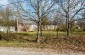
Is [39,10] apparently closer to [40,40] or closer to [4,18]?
[40,40]

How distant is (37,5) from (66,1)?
13.2ft

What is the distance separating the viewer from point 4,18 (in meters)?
25.9

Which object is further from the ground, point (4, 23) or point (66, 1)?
point (66, 1)

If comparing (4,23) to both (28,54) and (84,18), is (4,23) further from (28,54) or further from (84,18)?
(28,54)

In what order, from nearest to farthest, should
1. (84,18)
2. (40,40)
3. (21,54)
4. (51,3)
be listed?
(21,54), (51,3), (40,40), (84,18)

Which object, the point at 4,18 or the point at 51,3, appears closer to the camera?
the point at 51,3

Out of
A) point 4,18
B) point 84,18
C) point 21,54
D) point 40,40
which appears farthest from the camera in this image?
point 4,18

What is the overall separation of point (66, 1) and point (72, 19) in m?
2.65

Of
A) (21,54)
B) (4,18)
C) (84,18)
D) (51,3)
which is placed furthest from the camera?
(4,18)

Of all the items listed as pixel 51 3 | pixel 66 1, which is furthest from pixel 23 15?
pixel 66 1

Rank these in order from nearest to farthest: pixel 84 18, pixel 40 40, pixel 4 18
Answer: pixel 40 40
pixel 84 18
pixel 4 18

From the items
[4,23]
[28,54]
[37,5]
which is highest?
[37,5]

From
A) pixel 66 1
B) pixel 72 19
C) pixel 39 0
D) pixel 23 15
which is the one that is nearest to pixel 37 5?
pixel 39 0

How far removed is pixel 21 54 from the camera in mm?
11828
